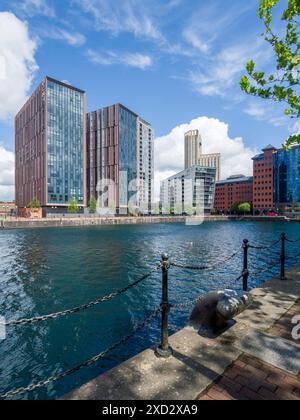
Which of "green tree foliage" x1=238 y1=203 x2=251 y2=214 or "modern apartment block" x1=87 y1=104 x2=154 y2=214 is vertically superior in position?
"modern apartment block" x1=87 y1=104 x2=154 y2=214

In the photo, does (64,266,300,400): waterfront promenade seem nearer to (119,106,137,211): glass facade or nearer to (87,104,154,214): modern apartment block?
(87,104,154,214): modern apartment block

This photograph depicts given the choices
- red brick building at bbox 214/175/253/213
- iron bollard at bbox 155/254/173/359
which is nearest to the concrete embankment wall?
red brick building at bbox 214/175/253/213

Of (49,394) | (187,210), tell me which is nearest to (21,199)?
(187,210)

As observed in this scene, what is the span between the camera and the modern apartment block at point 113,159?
10769cm

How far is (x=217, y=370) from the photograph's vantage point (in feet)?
10.6

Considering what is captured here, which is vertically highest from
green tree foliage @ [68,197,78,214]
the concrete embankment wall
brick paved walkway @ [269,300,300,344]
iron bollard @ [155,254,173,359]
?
green tree foliage @ [68,197,78,214]

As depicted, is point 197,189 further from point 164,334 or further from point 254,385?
point 254,385

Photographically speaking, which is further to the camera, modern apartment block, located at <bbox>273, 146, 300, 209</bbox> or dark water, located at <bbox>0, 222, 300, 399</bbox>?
modern apartment block, located at <bbox>273, 146, 300, 209</bbox>

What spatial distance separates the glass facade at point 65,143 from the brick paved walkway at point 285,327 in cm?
9060

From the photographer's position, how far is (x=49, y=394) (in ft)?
15.9

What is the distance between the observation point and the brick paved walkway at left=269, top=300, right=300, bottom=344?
4199 millimetres

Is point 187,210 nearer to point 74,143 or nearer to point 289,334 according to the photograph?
point 74,143

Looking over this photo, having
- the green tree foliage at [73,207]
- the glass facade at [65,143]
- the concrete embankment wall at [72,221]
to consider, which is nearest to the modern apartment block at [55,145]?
the glass facade at [65,143]

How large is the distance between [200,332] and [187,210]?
14121 centimetres
